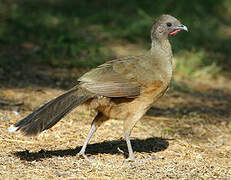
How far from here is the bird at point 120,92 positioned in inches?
183

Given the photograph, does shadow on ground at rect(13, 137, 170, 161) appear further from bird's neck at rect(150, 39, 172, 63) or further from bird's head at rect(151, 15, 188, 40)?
bird's head at rect(151, 15, 188, 40)

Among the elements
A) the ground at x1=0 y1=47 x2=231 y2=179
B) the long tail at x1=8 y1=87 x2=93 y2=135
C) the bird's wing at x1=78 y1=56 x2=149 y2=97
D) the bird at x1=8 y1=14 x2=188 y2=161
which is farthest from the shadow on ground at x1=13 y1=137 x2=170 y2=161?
the bird's wing at x1=78 y1=56 x2=149 y2=97

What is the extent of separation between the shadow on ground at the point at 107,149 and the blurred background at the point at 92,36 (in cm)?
248

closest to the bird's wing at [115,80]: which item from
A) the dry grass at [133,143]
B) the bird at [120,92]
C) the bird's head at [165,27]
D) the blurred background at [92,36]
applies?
the bird at [120,92]

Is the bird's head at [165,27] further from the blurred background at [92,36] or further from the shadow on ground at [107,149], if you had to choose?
the blurred background at [92,36]

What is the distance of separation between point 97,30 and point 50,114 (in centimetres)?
661

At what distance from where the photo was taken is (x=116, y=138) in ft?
19.1

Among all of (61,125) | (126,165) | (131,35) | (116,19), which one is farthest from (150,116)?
(116,19)

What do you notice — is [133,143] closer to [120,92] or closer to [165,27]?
[120,92]

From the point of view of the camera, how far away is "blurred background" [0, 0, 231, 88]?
879cm

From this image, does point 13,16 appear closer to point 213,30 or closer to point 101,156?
point 213,30

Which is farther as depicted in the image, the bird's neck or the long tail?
the bird's neck

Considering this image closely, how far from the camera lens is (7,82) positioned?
754cm

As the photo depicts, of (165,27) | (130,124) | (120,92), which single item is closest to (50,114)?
(120,92)
